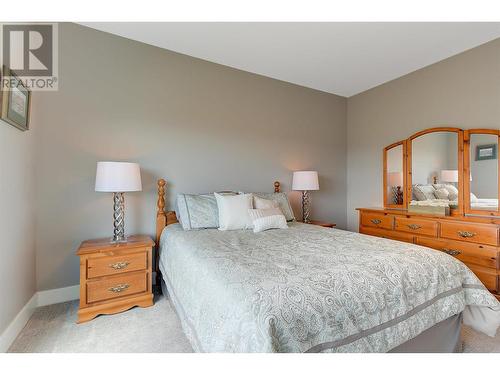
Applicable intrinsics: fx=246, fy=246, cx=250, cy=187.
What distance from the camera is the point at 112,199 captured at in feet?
8.20

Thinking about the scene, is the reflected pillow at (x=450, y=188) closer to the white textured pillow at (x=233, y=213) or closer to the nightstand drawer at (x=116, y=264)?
the white textured pillow at (x=233, y=213)

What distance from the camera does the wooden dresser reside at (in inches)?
86.4

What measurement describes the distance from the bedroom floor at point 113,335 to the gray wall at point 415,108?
220 cm

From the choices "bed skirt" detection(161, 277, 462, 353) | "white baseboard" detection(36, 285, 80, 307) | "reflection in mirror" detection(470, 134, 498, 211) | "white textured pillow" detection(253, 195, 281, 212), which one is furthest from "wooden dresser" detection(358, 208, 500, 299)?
"white baseboard" detection(36, 285, 80, 307)

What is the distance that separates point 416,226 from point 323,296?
233 centimetres

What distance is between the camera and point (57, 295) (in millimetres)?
2270

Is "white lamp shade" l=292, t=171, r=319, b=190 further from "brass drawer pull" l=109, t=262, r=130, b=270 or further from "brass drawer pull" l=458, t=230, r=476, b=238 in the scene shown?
"brass drawer pull" l=109, t=262, r=130, b=270

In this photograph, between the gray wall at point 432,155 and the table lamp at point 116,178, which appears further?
the gray wall at point 432,155

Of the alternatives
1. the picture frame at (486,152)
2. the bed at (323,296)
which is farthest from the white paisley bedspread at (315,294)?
the picture frame at (486,152)

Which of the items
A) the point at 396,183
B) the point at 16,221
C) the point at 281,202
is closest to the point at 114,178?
the point at 16,221

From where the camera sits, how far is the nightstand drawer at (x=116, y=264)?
1966mm

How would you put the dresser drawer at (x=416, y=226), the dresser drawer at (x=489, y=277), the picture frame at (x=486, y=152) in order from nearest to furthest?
the dresser drawer at (x=489, y=277)
the picture frame at (x=486, y=152)
the dresser drawer at (x=416, y=226)

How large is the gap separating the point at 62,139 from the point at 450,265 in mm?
3229
